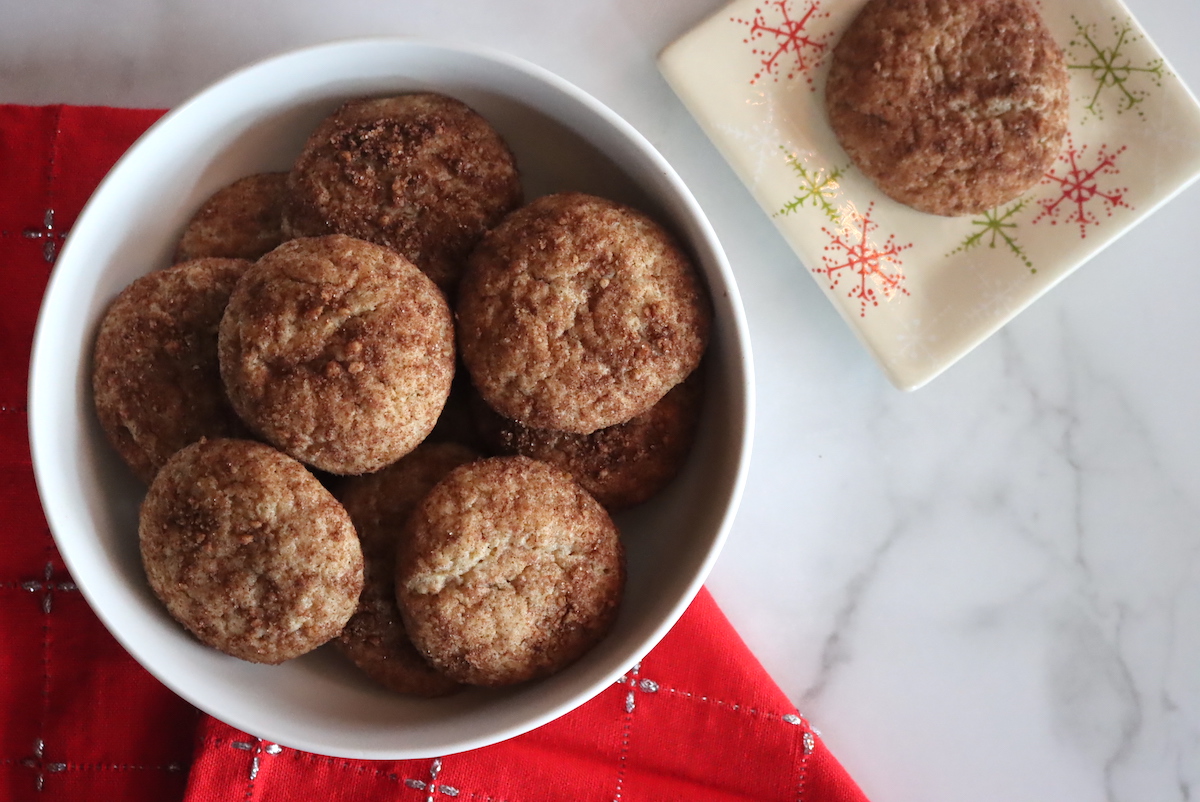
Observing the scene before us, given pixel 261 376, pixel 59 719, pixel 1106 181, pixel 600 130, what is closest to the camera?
pixel 261 376

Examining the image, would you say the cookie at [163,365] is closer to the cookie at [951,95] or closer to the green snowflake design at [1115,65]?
the cookie at [951,95]

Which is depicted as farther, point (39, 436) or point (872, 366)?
point (872, 366)

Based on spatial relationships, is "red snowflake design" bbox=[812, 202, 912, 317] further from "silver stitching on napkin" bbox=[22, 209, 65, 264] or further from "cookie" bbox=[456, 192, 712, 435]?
"silver stitching on napkin" bbox=[22, 209, 65, 264]

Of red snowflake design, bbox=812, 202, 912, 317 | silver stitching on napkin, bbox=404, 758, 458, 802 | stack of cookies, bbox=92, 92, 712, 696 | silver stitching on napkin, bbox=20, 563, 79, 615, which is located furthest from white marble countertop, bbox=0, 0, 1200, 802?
silver stitching on napkin, bbox=20, 563, 79, 615

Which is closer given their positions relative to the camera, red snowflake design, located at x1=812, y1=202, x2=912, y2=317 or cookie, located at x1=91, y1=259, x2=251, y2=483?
cookie, located at x1=91, y1=259, x2=251, y2=483

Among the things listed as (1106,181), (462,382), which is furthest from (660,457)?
(1106,181)

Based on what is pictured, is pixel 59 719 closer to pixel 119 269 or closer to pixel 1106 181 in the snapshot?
pixel 119 269
